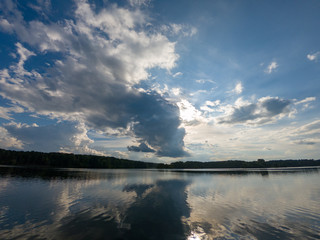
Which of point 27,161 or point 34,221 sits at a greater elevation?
point 27,161

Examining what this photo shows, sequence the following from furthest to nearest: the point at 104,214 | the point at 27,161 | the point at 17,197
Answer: the point at 27,161 → the point at 17,197 → the point at 104,214

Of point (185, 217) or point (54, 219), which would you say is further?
point (185, 217)

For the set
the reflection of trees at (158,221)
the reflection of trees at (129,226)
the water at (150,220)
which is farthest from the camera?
the reflection of trees at (158,221)

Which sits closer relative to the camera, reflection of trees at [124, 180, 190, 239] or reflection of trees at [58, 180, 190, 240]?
reflection of trees at [58, 180, 190, 240]

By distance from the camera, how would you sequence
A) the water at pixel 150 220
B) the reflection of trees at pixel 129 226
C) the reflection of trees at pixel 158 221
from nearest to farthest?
the reflection of trees at pixel 129 226
the water at pixel 150 220
the reflection of trees at pixel 158 221

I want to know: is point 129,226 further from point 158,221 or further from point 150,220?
point 158,221

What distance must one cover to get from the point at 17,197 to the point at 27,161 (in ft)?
689

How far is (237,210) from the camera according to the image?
2819 cm

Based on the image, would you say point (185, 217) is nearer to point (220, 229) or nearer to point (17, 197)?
point (220, 229)

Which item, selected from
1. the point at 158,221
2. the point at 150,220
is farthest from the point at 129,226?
the point at 158,221

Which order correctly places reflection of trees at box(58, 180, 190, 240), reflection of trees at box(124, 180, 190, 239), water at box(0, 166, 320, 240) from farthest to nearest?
reflection of trees at box(124, 180, 190, 239) → water at box(0, 166, 320, 240) → reflection of trees at box(58, 180, 190, 240)

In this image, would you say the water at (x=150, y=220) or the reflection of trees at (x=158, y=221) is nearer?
the water at (x=150, y=220)

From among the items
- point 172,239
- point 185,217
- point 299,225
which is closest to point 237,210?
point 299,225

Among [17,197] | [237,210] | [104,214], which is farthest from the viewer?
[17,197]
